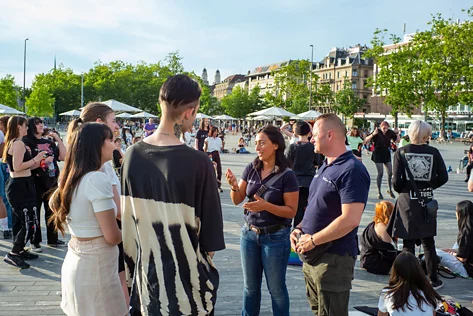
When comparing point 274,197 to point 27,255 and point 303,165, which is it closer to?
point 303,165

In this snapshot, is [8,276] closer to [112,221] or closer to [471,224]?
[112,221]

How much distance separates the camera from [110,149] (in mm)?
2850

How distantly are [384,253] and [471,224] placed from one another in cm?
117

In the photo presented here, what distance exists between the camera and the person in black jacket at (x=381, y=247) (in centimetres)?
554

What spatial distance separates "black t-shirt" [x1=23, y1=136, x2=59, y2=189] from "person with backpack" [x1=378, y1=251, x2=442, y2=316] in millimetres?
4723

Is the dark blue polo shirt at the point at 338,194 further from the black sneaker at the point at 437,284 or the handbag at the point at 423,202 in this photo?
the black sneaker at the point at 437,284

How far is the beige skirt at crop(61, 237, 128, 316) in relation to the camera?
2.71 m

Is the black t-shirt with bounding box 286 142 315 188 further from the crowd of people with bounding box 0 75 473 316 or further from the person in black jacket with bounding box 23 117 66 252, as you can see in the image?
the person in black jacket with bounding box 23 117 66 252

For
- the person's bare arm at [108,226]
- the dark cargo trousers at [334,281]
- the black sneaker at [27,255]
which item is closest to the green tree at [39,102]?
the black sneaker at [27,255]

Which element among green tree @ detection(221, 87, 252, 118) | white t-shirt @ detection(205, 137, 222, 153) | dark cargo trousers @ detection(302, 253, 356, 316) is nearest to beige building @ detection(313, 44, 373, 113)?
green tree @ detection(221, 87, 252, 118)

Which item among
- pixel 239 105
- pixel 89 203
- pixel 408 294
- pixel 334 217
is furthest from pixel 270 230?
pixel 239 105

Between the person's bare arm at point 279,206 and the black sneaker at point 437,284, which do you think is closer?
the person's bare arm at point 279,206

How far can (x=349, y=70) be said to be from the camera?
338 ft

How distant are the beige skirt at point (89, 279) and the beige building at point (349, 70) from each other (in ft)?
324
